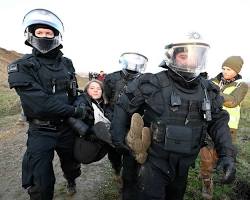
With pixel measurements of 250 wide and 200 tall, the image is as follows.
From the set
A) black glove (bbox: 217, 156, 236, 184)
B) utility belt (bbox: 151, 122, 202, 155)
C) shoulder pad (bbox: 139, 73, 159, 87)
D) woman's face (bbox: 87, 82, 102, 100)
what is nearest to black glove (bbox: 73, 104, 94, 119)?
woman's face (bbox: 87, 82, 102, 100)

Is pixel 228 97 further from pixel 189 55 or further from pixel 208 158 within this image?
pixel 189 55

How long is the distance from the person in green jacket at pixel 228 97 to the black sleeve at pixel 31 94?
235 cm

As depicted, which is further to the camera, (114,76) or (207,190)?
(114,76)

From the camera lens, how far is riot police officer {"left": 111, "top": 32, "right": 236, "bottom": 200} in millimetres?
3516

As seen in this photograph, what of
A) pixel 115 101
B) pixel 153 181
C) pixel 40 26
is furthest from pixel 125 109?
pixel 115 101

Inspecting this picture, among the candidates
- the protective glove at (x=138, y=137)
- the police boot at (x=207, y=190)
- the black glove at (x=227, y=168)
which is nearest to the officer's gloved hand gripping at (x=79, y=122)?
the protective glove at (x=138, y=137)

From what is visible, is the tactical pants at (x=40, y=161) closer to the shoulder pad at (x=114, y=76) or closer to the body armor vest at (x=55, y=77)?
the body armor vest at (x=55, y=77)

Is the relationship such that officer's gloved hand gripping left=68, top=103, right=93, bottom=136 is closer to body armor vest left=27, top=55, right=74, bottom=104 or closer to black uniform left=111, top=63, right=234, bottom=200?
body armor vest left=27, top=55, right=74, bottom=104

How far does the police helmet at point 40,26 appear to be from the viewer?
4184mm

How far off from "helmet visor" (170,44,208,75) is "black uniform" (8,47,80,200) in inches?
52.1

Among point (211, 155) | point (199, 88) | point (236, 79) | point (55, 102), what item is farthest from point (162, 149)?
point (236, 79)

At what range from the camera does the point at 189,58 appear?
3.62 metres

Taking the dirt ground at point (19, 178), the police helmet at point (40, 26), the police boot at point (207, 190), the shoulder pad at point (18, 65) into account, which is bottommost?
the dirt ground at point (19, 178)

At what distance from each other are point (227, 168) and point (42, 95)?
1.95 meters
